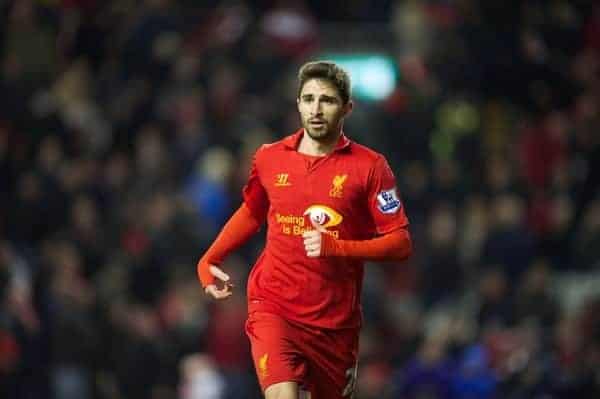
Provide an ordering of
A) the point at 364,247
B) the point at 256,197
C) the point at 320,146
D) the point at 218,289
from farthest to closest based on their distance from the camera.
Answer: the point at 256,197 → the point at 218,289 → the point at 320,146 → the point at 364,247

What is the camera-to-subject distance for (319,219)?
9.02 meters

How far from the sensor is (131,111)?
58.0ft

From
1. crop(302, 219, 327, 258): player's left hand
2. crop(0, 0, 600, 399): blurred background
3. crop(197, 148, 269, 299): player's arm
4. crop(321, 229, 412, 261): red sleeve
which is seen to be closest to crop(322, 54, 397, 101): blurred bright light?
crop(0, 0, 600, 399): blurred background

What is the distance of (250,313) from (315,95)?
48.6 inches

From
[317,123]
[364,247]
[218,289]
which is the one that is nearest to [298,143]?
[317,123]

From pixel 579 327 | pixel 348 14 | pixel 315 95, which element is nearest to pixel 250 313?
pixel 315 95

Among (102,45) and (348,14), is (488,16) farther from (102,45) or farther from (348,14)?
(102,45)

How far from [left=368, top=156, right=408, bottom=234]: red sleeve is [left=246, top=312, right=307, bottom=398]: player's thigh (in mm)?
729

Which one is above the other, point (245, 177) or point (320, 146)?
point (320, 146)

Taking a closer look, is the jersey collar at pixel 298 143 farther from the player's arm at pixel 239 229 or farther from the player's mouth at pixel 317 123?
the player's arm at pixel 239 229

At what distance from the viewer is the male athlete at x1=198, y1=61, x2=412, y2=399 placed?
8.99m

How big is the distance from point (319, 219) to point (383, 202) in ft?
1.12

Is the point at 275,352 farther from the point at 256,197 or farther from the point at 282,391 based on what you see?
the point at 256,197

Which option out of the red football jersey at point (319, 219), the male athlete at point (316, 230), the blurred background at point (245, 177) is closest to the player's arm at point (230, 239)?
the male athlete at point (316, 230)
